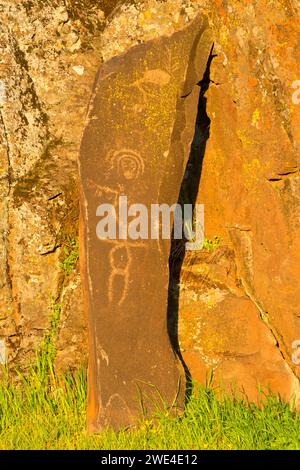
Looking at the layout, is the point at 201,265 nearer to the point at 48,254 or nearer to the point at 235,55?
the point at 48,254

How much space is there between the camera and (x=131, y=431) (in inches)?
189

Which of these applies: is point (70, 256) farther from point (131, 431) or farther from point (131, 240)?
point (131, 431)

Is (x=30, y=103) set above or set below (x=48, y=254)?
above

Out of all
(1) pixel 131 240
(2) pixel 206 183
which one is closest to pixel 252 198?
(2) pixel 206 183

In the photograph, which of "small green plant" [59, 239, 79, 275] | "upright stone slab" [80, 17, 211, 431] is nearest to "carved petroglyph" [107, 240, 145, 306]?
"upright stone slab" [80, 17, 211, 431]

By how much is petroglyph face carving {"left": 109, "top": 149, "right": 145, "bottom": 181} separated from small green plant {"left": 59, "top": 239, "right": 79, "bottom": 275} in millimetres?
781

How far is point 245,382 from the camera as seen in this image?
5316 millimetres

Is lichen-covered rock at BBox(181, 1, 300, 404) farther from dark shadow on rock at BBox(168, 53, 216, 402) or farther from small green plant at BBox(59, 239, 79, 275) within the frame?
small green plant at BBox(59, 239, 79, 275)

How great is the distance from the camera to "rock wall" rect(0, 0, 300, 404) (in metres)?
5.20

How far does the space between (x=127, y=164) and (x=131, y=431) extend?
1.47 m


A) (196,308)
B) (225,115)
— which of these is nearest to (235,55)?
(225,115)

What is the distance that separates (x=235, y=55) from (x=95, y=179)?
4.10ft

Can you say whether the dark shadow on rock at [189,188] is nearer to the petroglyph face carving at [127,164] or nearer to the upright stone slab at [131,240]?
the upright stone slab at [131,240]

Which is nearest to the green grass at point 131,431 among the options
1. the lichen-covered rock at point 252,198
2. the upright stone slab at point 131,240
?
the upright stone slab at point 131,240
